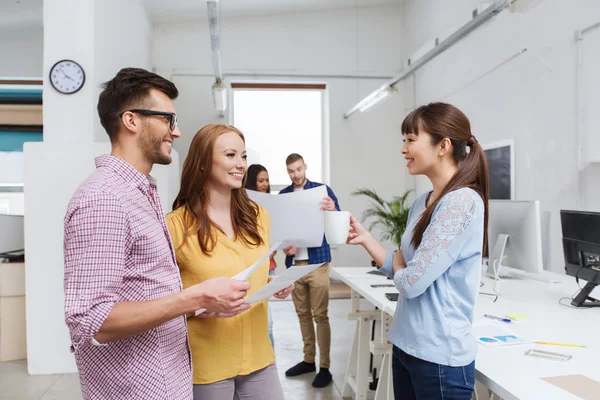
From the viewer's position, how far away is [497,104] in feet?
16.9

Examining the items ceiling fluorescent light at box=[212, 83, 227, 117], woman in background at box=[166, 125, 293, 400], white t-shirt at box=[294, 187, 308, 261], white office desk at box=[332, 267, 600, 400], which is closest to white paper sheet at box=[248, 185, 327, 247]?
woman in background at box=[166, 125, 293, 400]

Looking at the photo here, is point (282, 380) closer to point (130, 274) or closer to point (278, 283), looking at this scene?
point (278, 283)

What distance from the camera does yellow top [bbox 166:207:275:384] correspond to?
1.41 metres

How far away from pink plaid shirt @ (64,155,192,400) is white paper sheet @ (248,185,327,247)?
2.96 feet

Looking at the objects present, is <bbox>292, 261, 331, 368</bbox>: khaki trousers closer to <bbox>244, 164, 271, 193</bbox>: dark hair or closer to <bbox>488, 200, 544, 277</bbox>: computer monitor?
<bbox>244, 164, 271, 193</bbox>: dark hair

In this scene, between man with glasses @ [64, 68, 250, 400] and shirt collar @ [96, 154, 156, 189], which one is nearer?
man with glasses @ [64, 68, 250, 400]

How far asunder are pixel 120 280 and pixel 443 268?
32.9 inches

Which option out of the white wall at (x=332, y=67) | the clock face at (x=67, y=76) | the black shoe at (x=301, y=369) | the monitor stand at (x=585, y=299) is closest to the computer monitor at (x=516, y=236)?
the monitor stand at (x=585, y=299)

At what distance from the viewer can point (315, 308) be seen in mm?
3605

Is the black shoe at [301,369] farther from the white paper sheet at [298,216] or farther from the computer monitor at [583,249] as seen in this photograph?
the computer monitor at [583,249]

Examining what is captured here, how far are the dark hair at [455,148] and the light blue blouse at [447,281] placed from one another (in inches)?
2.4

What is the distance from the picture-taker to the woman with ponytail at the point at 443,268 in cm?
133

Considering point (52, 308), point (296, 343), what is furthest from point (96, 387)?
point (296, 343)

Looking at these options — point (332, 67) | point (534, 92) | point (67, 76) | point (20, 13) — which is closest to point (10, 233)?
point (67, 76)
